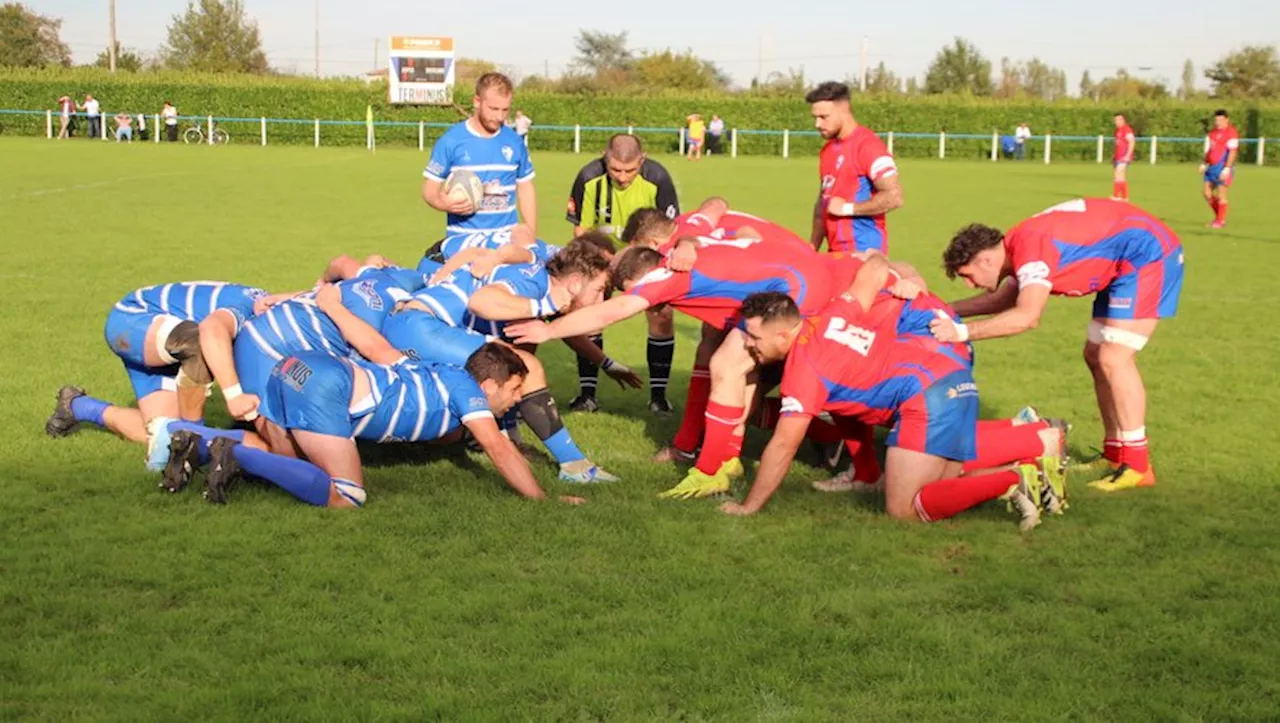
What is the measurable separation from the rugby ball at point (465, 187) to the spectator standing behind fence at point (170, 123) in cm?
4306

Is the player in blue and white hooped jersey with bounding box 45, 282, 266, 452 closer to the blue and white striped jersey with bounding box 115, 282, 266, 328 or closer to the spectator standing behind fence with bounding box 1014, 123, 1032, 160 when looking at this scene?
the blue and white striped jersey with bounding box 115, 282, 266, 328

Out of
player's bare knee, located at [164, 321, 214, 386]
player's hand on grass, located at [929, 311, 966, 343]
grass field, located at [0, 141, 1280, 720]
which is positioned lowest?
grass field, located at [0, 141, 1280, 720]

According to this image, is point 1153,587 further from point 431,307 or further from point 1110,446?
point 431,307

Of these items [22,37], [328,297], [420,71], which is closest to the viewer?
[328,297]

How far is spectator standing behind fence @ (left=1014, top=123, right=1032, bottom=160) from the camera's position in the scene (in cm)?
4934

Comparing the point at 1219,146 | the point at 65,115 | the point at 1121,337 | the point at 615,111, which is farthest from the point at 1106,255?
the point at 615,111

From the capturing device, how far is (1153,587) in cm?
565

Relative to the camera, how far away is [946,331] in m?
6.80

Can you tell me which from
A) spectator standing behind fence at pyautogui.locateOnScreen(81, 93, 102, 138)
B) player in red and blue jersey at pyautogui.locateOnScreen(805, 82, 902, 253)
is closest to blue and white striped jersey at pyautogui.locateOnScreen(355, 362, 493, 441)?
player in red and blue jersey at pyautogui.locateOnScreen(805, 82, 902, 253)

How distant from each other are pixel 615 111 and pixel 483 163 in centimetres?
4579

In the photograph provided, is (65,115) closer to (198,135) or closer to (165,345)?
(198,135)

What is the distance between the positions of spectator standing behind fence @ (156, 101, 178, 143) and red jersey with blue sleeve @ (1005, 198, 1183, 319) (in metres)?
46.3

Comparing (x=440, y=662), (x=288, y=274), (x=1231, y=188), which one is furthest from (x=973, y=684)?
(x=1231, y=188)

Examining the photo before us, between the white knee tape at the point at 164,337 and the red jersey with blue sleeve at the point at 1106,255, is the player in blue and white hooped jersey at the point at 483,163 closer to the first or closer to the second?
the white knee tape at the point at 164,337
